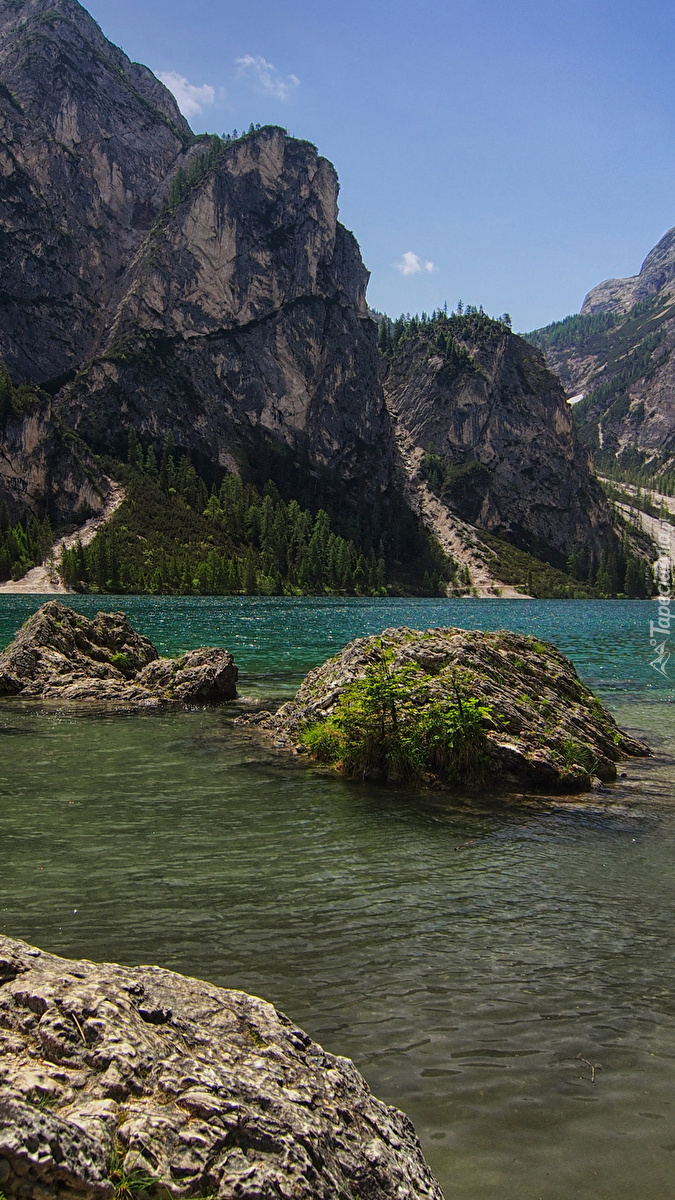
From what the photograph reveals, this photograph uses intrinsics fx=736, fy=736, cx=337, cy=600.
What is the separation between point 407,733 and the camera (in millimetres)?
16969

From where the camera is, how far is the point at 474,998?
695cm

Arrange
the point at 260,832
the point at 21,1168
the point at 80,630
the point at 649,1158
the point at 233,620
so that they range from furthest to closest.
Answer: the point at 233,620, the point at 80,630, the point at 260,832, the point at 649,1158, the point at 21,1168

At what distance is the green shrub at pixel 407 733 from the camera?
16453 millimetres

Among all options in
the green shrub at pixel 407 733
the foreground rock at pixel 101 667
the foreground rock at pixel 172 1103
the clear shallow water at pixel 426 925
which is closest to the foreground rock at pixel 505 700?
the green shrub at pixel 407 733

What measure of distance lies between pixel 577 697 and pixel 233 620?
229 ft

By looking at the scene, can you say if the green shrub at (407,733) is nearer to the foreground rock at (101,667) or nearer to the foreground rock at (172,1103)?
the foreground rock at (172,1103)

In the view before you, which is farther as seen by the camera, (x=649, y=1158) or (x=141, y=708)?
(x=141, y=708)

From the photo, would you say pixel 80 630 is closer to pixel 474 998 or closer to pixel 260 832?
pixel 260 832

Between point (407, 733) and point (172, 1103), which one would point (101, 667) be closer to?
point (407, 733)

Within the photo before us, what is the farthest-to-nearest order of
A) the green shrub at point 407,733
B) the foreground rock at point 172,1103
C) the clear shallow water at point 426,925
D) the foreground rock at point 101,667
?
the foreground rock at point 101,667 → the green shrub at point 407,733 → the clear shallow water at point 426,925 → the foreground rock at point 172,1103

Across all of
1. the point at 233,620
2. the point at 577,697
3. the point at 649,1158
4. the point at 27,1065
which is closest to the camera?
the point at 27,1065

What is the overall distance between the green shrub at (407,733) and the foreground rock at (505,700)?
0.42 ft

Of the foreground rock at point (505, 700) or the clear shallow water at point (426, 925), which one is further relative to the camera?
the foreground rock at point (505, 700)

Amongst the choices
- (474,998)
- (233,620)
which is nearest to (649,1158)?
(474,998)
